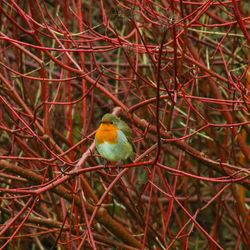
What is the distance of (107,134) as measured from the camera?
4.05 metres

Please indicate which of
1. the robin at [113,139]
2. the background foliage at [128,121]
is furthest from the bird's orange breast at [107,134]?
the background foliage at [128,121]

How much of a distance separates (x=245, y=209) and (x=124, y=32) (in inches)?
75.0

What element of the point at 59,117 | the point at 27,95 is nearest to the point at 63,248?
the point at 27,95

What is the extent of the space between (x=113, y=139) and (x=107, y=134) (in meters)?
0.07

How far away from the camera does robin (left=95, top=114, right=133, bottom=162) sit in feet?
13.0

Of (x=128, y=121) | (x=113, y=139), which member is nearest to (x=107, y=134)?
(x=113, y=139)

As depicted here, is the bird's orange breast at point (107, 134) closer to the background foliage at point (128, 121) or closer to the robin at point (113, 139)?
the robin at point (113, 139)

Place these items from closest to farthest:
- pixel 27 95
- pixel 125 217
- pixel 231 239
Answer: pixel 27 95 < pixel 125 217 < pixel 231 239

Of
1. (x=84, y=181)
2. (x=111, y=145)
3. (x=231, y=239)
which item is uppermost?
(x=111, y=145)

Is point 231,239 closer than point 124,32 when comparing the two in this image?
No

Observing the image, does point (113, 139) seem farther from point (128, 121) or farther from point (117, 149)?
point (128, 121)

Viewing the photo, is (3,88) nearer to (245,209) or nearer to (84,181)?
(84,181)

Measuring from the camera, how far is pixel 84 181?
4.33m

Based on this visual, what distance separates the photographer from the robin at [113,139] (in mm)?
3967
